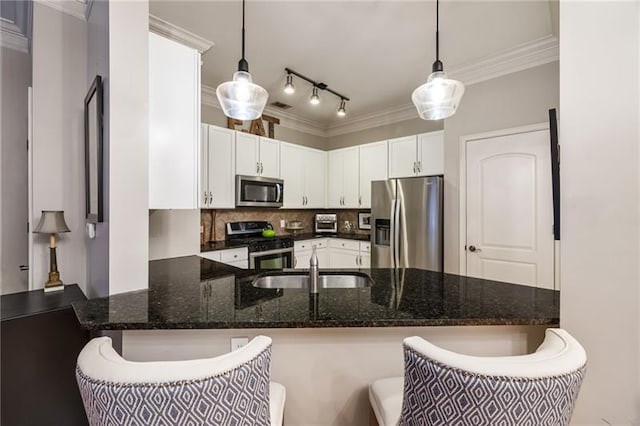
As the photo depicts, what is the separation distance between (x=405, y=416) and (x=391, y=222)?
107 inches

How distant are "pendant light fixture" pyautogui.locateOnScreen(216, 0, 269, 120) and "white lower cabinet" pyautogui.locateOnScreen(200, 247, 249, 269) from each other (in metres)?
1.71

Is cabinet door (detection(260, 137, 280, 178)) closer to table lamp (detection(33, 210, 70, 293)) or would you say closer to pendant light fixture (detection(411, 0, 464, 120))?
table lamp (detection(33, 210, 70, 293))

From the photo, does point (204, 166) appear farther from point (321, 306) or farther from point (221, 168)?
point (321, 306)

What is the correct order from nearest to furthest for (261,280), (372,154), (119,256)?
(119,256), (261,280), (372,154)

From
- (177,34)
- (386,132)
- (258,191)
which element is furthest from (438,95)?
(386,132)

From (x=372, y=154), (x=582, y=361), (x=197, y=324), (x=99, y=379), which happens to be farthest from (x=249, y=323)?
(x=372, y=154)

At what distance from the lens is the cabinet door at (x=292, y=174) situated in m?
4.04

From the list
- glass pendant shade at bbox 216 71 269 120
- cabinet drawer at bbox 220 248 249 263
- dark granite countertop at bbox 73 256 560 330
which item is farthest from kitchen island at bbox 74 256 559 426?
cabinet drawer at bbox 220 248 249 263

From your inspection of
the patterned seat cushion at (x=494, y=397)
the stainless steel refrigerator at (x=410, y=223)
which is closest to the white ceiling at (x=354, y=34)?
the stainless steel refrigerator at (x=410, y=223)

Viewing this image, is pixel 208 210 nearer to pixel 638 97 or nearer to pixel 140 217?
pixel 140 217

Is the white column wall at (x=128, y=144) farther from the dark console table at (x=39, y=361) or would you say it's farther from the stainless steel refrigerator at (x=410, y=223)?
the stainless steel refrigerator at (x=410, y=223)

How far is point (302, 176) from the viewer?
4.28 metres

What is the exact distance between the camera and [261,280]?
1.77 metres

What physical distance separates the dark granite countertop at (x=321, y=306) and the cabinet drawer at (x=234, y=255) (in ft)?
4.78
